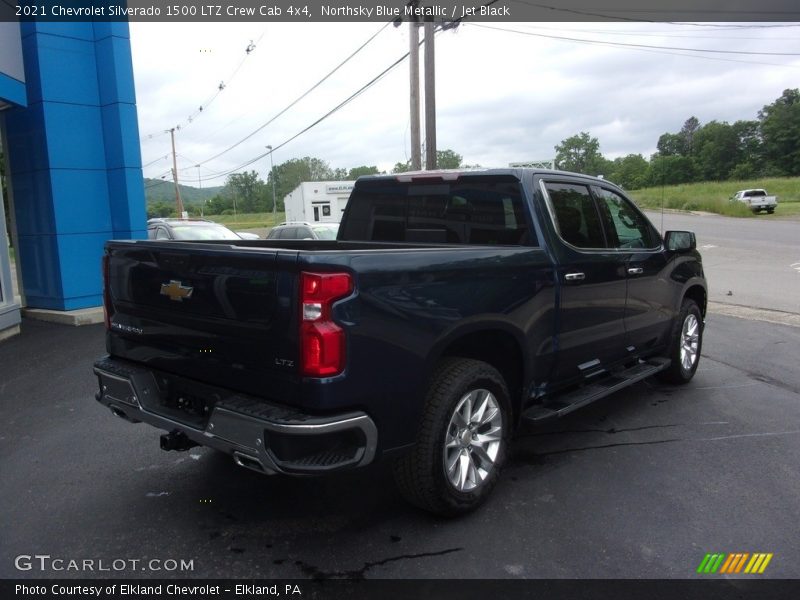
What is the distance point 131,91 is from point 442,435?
901 centimetres

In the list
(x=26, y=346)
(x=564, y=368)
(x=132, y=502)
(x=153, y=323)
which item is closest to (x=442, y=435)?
(x=564, y=368)

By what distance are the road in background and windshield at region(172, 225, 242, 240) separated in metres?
9.03

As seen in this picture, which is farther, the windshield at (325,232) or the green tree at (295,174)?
the green tree at (295,174)

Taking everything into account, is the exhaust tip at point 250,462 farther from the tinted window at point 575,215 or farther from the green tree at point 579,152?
the green tree at point 579,152

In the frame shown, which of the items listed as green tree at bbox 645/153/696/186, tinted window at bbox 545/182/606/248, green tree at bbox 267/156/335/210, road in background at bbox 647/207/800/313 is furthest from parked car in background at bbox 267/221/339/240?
→ green tree at bbox 267/156/335/210

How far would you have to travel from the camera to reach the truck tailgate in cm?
276

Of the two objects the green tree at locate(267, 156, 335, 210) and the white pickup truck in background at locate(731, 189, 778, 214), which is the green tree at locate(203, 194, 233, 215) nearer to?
the green tree at locate(267, 156, 335, 210)

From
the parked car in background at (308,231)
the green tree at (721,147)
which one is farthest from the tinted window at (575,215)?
the green tree at (721,147)

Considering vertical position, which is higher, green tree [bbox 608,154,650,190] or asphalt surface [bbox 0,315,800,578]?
green tree [bbox 608,154,650,190]

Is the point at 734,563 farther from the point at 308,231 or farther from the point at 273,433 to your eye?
the point at 308,231

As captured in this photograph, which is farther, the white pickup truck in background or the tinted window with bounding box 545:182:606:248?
the white pickup truck in background

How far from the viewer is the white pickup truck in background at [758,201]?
→ 42500mm

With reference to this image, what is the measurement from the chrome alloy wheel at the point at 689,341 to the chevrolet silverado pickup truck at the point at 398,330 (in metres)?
1.12

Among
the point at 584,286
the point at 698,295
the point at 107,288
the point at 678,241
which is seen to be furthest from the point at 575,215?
the point at 107,288
